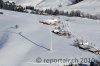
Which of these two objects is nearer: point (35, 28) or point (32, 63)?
point (32, 63)

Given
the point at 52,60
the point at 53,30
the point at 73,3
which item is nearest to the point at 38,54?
the point at 52,60

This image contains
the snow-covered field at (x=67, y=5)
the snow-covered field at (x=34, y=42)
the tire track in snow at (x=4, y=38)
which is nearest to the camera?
the snow-covered field at (x=34, y=42)

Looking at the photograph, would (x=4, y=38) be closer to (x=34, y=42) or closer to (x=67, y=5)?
(x=34, y=42)

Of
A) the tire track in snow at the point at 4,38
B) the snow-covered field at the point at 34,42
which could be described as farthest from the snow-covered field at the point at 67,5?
the tire track in snow at the point at 4,38

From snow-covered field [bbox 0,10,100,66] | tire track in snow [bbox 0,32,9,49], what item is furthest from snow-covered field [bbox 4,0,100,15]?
tire track in snow [bbox 0,32,9,49]

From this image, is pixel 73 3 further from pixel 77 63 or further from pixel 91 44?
pixel 77 63

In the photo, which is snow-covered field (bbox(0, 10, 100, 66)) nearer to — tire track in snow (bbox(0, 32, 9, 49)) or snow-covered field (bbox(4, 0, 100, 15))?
tire track in snow (bbox(0, 32, 9, 49))

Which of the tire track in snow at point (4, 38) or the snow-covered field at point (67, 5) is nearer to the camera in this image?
the tire track in snow at point (4, 38)

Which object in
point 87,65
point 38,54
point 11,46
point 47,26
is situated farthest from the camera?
point 47,26

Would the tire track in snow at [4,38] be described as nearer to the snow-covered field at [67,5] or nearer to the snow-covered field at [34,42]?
the snow-covered field at [34,42]
